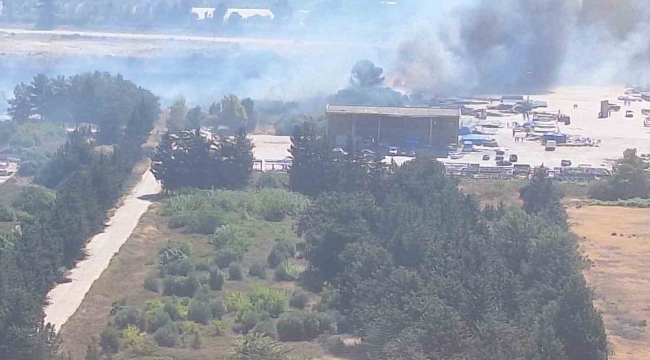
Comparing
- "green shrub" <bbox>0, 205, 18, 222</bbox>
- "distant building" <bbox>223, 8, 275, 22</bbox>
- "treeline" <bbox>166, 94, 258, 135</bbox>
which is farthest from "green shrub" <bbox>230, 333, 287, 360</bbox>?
"distant building" <bbox>223, 8, 275, 22</bbox>

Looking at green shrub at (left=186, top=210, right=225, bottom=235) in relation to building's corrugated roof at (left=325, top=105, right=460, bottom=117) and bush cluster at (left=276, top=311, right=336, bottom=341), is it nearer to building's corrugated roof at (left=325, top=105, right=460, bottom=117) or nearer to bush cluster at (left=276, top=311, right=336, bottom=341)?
bush cluster at (left=276, top=311, right=336, bottom=341)

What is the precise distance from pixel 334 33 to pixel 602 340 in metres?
105

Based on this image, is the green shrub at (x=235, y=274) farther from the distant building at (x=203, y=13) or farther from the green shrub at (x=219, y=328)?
Answer: the distant building at (x=203, y=13)

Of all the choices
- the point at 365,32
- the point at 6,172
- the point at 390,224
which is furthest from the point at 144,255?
the point at 365,32

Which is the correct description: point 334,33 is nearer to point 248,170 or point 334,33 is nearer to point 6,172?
point 6,172

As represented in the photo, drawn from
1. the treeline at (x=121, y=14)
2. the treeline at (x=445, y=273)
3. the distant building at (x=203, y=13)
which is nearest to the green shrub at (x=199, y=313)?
the treeline at (x=445, y=273)

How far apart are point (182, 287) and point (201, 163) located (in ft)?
58.0

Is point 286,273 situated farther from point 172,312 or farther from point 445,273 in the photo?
point 445,273

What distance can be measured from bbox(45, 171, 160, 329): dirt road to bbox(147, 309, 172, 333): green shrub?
88.1 inches

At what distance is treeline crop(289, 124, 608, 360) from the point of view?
89.3 ft

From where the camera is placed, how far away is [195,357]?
1151 inches

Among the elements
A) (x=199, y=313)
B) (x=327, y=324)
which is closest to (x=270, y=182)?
(x=199, y=313)

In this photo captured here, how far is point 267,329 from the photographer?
103ft

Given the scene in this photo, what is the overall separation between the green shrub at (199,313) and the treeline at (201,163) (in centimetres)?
2039
